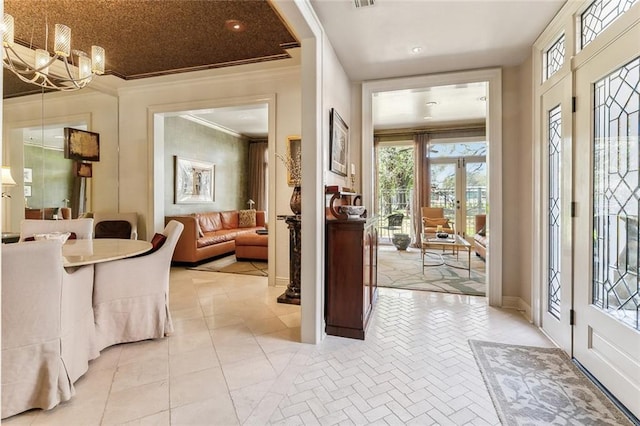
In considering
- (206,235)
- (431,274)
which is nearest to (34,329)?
(206,235)

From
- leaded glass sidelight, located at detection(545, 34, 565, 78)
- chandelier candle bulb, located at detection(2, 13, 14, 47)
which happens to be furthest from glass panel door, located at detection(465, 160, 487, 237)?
chandelier candle bulb, located at detection(2, 13, 14, 47)

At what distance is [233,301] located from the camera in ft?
12.1

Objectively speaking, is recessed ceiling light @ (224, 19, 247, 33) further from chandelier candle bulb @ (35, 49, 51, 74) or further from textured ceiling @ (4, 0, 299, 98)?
chandelier candle bulb @ (35, 49, 51, 74)

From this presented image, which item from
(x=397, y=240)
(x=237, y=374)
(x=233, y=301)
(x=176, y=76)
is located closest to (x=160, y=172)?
(x=176, y=76)

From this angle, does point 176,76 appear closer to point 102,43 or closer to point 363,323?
point 102,43

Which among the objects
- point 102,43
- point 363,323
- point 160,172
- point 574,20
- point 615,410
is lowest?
point 615,410

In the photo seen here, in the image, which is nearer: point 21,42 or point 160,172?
point 21,42

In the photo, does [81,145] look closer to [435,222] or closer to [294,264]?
[294,264]

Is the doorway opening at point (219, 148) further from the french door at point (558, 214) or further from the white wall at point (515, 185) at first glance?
the french door at point (558, 214)

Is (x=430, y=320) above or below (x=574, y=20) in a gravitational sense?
below

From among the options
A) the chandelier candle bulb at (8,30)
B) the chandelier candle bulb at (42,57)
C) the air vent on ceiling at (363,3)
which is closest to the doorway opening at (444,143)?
the air vent on ceiling at (363,3)

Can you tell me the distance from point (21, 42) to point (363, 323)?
15.0ft

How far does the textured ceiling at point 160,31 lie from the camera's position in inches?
118

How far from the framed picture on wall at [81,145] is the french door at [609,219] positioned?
224 inches
